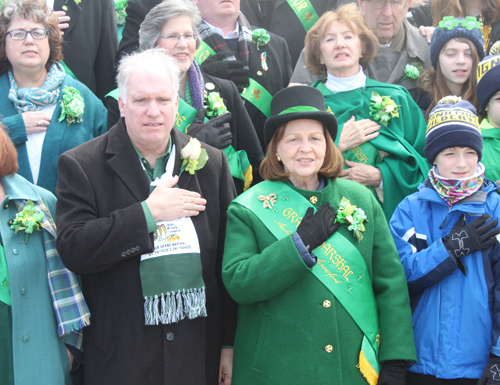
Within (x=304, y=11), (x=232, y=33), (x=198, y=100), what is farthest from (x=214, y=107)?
(x=304, y=11)

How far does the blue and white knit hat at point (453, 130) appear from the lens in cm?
329

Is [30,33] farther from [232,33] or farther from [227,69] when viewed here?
[232,33]

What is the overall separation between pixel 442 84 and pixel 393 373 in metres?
2.66

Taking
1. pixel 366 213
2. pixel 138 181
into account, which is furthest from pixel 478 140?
pixel 138 181

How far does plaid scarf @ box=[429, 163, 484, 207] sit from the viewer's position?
3.22 m

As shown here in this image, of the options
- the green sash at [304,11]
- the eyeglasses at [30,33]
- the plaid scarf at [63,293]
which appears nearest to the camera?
the plaid scarf at [63,293]

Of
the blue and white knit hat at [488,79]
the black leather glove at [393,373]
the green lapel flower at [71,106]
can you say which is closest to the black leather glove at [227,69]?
the green lapel flower at [71,106]

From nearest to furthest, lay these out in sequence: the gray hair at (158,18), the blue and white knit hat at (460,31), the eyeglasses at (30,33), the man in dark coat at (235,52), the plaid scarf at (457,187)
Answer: the plaid scarf at (457,187) → the eyeglasses at (30,33) → the gray hair at (158,18) → the blue and white knit hat at (460,31) → the man in dark coat at (235,52)

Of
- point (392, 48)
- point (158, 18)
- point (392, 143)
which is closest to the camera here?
point (158, 18)

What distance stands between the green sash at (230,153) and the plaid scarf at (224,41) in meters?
1.03

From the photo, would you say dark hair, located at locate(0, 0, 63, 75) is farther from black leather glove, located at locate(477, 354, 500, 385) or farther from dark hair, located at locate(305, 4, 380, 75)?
black leather glove, located at locate(477, 354, 500, 385)

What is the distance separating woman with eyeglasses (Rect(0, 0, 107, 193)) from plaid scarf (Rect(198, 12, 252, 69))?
1265 mm

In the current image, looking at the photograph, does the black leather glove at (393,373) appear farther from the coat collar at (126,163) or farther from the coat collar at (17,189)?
the coat collar at (17,189)

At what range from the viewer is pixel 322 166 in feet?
10.7
